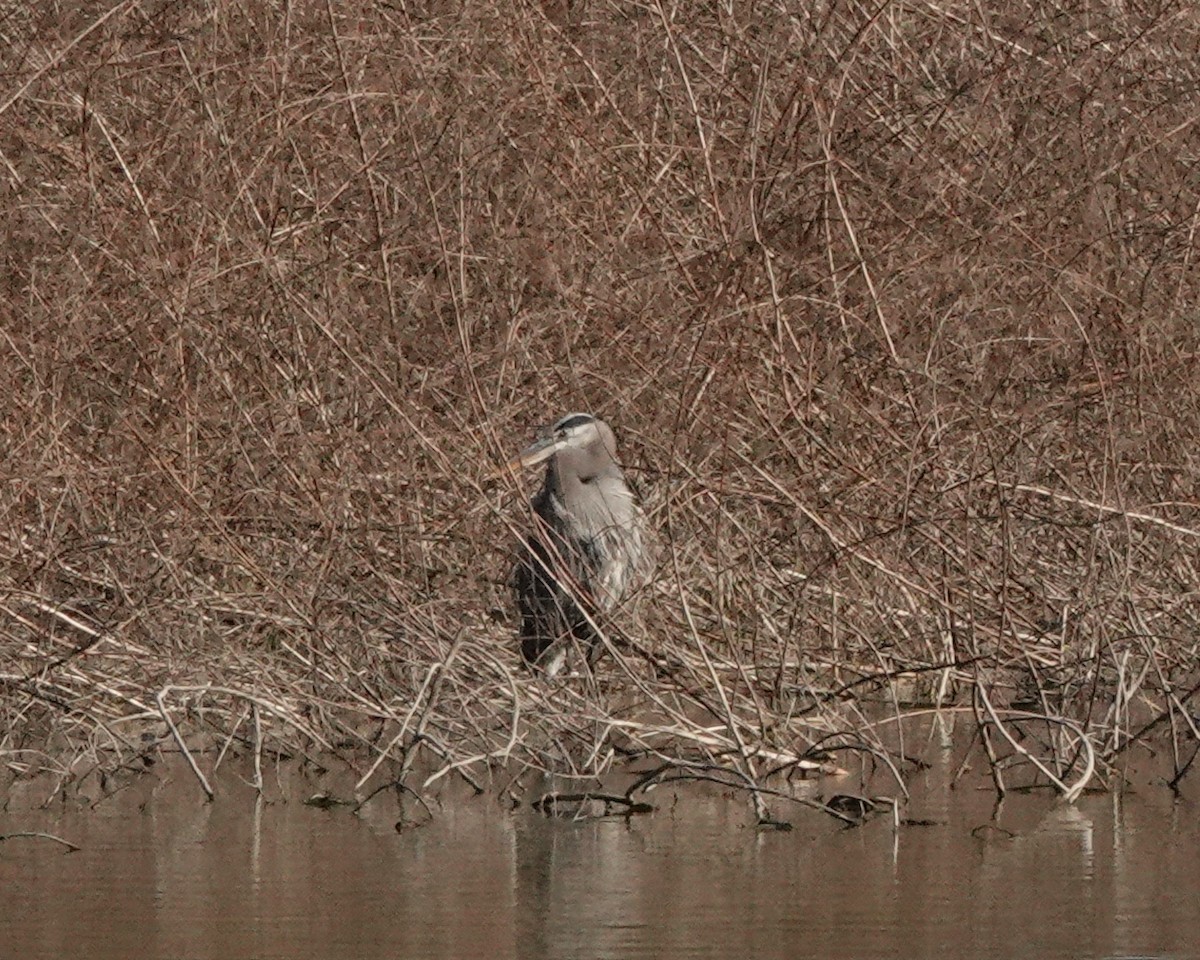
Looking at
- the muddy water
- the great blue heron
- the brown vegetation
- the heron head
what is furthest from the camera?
the heron head

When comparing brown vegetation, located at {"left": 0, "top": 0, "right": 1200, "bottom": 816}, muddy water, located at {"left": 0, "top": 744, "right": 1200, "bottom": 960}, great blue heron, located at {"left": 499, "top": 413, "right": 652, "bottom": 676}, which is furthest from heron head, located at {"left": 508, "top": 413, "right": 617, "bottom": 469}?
muddy water, located at {"left": 0, "top": 744, "right": 1200, "bottom": 960}

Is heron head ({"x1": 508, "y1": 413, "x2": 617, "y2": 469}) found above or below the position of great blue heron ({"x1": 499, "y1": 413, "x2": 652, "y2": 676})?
above

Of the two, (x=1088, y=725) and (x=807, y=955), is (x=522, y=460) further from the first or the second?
(x=807, y=955)

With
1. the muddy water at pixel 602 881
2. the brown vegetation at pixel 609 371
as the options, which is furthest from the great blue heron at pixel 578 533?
the muddy water at pixel 602 881

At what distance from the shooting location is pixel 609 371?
9.05 m

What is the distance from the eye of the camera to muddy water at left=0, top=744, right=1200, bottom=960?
16.8 feet

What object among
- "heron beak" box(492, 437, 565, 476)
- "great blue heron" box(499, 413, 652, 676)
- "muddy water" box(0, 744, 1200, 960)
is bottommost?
"muddy water" box(0, 744, 1200, 960)

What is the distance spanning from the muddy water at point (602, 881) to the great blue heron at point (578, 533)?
1.35 m

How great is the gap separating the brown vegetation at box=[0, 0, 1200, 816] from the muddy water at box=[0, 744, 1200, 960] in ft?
0.91

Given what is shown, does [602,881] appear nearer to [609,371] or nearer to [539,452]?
[539,452]

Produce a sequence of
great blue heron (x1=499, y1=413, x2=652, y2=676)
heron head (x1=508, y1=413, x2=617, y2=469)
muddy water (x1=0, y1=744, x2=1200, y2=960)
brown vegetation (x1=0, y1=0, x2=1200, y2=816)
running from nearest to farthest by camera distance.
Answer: muddy water (x1=0, y1=744, x2=1200, y2=960) → brown vegetation (x1=0, y1=0, x2=1200, y2=816) → great blue heron (x1=499, y1=413, x2=652, y2=676) → heron head (x1=508, y1=413, x2=617, y2=469)

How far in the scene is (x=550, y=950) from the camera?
16.6 feet

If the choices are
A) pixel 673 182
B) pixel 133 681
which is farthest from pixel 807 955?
pixel 673 182

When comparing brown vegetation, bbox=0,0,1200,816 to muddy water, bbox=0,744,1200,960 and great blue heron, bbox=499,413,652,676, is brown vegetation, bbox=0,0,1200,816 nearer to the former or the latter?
great blue heron, bbox=499,413,652,676
